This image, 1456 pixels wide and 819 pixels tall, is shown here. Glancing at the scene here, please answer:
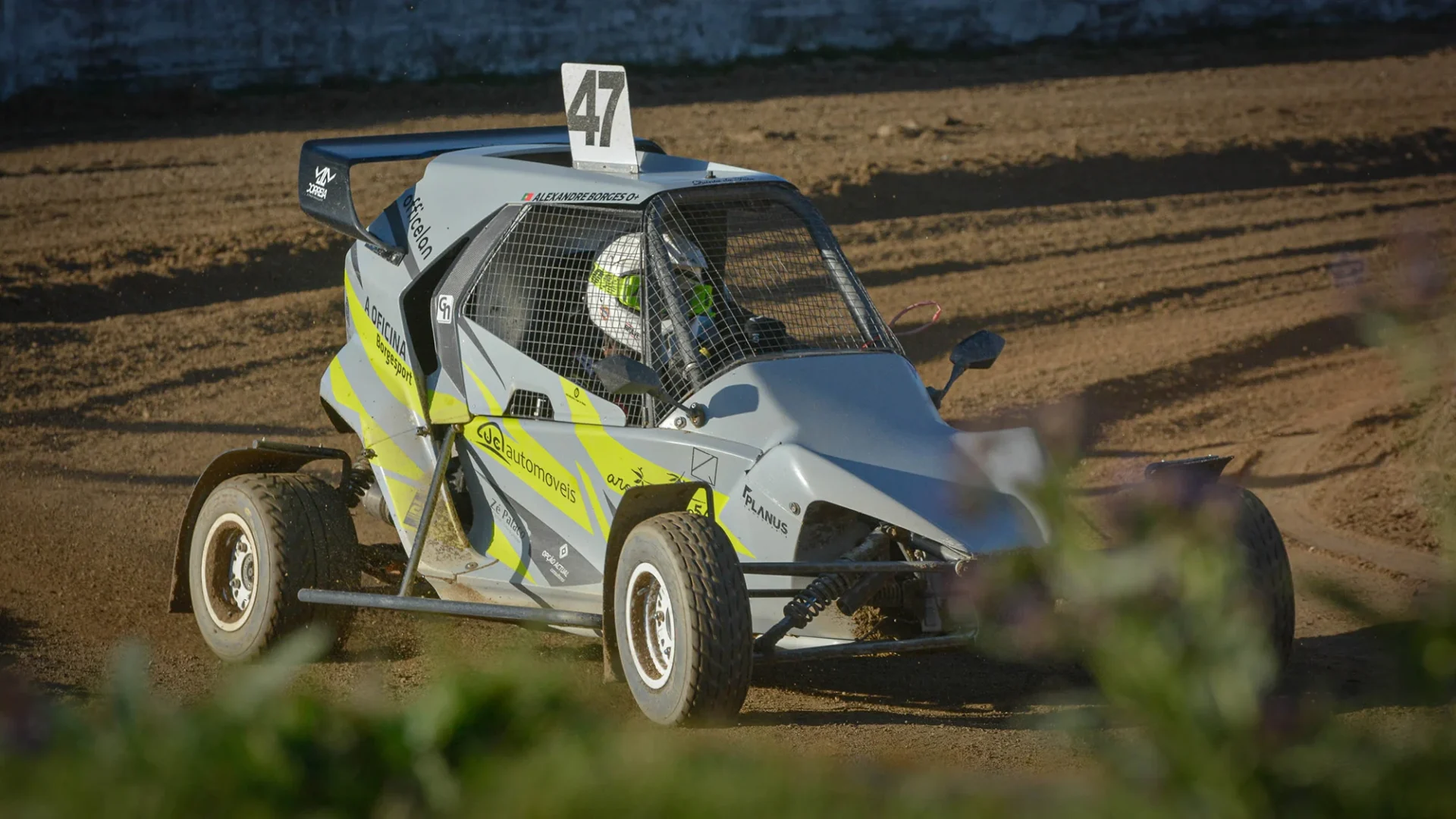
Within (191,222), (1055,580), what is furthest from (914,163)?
(1055,580)

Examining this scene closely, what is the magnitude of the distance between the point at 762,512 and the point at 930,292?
8.98 m

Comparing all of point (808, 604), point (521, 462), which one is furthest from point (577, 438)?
point (808, 604)

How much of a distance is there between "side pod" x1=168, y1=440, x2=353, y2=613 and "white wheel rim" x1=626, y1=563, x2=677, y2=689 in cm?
234

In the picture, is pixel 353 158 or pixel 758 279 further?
pixel 353 158

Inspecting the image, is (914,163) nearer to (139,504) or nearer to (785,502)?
(139,504)

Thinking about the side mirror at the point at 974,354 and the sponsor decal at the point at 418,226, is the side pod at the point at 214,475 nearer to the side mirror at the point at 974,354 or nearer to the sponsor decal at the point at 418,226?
the sponsor decal at the point at 418,226

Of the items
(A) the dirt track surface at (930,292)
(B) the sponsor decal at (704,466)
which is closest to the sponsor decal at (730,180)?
(B) the sponsor decal at (704,466)

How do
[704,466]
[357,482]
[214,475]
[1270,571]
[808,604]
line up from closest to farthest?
[808,604] → [1270,571] → [704,466] → [214,475] → [357,482]

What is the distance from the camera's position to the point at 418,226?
7.25 metres

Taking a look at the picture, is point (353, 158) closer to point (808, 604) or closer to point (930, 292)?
point (808, 604)

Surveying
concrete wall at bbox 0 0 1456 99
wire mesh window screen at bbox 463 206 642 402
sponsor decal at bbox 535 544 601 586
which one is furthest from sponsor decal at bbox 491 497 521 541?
concrete wall at bbox 0 0 1456 99

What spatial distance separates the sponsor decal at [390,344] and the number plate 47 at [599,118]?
116 cm

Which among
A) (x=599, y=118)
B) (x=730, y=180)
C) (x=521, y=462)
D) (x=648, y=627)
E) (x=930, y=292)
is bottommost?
(x=930, y=292)

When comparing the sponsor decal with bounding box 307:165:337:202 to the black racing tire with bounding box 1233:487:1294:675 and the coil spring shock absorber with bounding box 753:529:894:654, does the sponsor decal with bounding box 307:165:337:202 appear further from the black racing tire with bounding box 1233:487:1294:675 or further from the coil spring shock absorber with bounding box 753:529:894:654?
the black racing tire with bounding box 1233:487:1294:675
